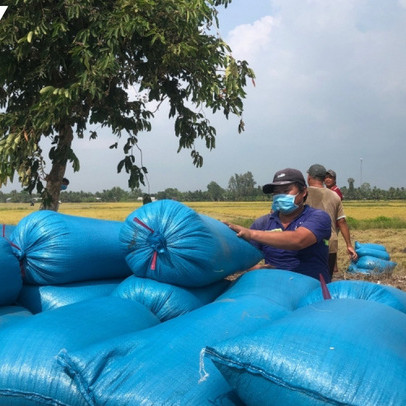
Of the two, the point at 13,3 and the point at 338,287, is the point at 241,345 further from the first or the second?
the point at 13,3

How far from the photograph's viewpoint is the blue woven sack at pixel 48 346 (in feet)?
A: 5.17

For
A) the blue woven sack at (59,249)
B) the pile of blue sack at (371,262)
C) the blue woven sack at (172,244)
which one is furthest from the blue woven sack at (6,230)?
the pile of blue sack at (371,262)

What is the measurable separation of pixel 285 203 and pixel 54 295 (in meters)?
1.22

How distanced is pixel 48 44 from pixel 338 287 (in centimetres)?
369

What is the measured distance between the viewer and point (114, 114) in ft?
18.6

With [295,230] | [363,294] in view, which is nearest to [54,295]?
[295,230]

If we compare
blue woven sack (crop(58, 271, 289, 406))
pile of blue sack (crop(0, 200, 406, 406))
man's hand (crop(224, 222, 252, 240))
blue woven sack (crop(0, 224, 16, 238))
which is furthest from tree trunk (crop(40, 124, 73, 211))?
blue woven sack (crop(58, 271, 289, 406))

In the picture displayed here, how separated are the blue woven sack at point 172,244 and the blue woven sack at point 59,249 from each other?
27 centimetres

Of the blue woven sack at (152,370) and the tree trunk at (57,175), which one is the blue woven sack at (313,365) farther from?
the tree trunk at (57,175)

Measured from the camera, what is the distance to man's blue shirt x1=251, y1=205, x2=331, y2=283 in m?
2.75

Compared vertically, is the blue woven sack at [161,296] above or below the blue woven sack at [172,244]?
below

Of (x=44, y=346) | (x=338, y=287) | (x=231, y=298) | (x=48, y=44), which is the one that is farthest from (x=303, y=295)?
(x=48, y=44)

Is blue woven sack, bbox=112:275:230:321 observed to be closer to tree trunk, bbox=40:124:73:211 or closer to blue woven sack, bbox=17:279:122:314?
blue woven sack, bbox=17:279:122:314

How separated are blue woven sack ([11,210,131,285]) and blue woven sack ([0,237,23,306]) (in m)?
0.11
